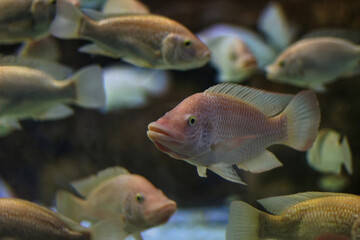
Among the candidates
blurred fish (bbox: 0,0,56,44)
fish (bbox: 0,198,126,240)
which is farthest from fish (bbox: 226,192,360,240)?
blurred fish (bbox: 0,0,56,44)

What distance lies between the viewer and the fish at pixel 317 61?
3.09 metres

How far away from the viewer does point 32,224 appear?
175 cm

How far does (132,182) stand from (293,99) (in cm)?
95

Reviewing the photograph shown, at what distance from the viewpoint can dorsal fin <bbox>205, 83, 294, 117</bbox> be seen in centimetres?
156

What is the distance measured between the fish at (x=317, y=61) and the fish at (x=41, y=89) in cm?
151

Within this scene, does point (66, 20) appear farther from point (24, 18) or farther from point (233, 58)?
point (233, 58)

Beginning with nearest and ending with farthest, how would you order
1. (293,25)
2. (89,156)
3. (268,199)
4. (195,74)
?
(268,199), (89,156), (293,25), (195,74)

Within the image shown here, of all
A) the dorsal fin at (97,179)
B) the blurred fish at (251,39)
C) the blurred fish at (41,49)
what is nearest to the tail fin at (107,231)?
the dorsal fin at (97,179)

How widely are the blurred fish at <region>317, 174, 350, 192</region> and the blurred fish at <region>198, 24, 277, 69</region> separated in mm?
1607

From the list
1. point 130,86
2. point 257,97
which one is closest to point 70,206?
point 257,97

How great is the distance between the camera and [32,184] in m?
2.95

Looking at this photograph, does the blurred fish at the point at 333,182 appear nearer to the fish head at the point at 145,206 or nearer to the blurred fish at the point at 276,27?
the blurred fish at the point at 276,27

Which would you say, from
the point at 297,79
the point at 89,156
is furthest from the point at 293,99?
the point at 89,156

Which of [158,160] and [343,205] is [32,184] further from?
[343,205]
